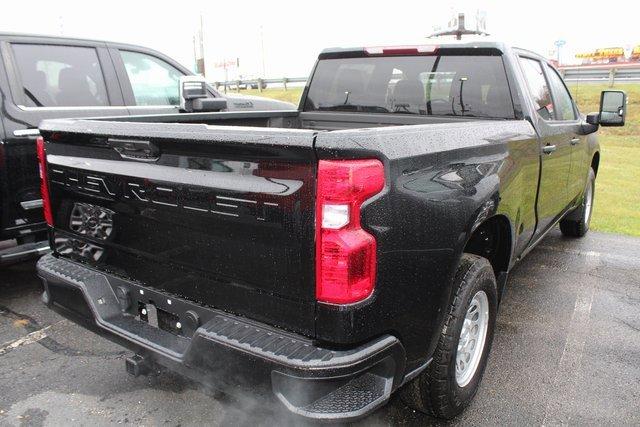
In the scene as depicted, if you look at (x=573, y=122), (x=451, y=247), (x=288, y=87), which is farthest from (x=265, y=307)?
(x=288, y=87)

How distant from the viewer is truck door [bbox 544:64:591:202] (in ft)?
14.0

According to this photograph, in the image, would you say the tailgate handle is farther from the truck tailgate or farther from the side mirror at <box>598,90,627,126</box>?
the side mirror at <box>598,90,627,126</box>

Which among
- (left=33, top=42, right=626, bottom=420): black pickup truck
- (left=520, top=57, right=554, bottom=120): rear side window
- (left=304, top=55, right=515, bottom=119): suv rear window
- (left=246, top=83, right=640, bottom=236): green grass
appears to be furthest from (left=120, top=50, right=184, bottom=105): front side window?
(left=246, top=83, right=640, bottom=236): green grass

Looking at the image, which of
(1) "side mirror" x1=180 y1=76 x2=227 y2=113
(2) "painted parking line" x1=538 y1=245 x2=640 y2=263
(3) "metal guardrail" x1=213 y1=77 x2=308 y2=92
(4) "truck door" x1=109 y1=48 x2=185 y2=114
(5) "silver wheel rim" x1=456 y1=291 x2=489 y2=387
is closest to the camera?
(5) "silver wheel rim" x1=456 y1=291 x2=489 y2=387

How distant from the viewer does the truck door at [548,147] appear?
358cm

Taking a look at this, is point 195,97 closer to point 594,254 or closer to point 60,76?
point 60,76

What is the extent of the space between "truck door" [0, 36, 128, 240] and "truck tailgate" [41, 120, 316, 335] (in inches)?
59.0

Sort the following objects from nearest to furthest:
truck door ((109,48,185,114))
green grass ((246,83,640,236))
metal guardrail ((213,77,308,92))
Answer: truck door ((109,48,185,114)), green grass ((246,83,640,236)), metal guardrail ((213,77,308,92))

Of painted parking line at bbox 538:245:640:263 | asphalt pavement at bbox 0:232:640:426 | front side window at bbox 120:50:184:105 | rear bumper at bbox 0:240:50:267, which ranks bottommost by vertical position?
painted parking line at bbox 538:245:640:263

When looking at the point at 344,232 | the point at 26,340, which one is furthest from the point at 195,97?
the point at 344,232

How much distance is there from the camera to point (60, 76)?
4.59m

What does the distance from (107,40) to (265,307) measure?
3.96 meters

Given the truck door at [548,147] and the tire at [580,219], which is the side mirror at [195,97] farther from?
the tire at [580,219]

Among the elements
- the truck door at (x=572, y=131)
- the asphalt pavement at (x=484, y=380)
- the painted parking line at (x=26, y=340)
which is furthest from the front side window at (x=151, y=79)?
the truck door at (x=572, y=131)
